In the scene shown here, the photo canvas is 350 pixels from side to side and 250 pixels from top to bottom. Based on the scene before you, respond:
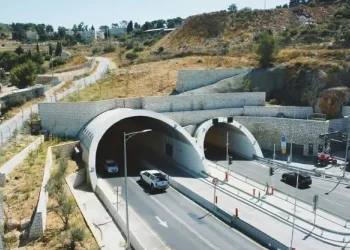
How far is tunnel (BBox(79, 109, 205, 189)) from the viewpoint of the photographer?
31984mm

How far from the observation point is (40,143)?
3331 cm

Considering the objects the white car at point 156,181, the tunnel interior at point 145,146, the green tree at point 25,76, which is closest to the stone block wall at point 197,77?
the tunnel interior at point 145,146

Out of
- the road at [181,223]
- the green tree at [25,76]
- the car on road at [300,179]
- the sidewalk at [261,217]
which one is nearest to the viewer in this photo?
the sidewalk at [261,217]

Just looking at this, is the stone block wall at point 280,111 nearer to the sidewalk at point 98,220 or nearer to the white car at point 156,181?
the white car at point 156,181

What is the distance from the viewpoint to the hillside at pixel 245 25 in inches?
3012

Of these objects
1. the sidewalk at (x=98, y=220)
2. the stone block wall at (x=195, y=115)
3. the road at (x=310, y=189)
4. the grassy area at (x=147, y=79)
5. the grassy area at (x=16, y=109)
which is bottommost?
the road at (x=310, y=189)

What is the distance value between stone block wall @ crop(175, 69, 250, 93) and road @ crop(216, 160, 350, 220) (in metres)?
13.3

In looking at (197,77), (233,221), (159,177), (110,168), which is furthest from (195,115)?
(233,221)

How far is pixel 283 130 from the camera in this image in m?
42.8

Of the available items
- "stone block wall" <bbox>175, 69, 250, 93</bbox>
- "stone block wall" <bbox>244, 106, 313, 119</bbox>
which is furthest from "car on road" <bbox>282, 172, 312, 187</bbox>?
"stone block wall" <bbox>175, 69, 250, 93</bbox>

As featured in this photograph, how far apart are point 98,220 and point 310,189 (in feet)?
61.3

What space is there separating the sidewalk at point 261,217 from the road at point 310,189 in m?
4.31

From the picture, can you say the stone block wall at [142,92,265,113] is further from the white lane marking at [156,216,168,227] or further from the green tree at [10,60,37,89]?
the green tree at [10,60,37,89]

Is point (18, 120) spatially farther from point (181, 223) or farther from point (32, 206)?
point (181, 223)
